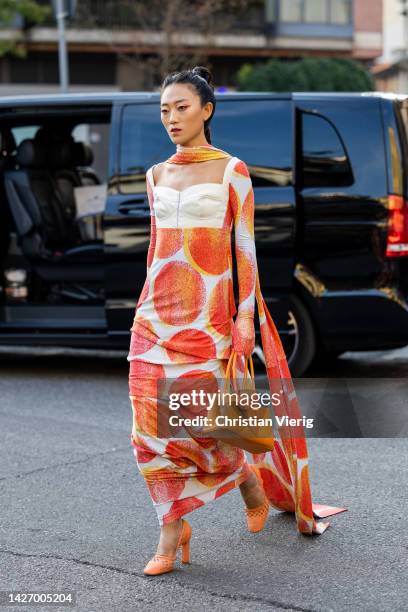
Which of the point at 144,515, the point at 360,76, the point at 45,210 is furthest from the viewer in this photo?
the point at 360,76

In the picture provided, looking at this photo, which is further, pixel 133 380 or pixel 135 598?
pixel 133 380

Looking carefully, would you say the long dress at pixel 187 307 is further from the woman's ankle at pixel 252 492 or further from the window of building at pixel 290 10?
the window of building at pixel 290 10

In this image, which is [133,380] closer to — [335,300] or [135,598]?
[135,598]

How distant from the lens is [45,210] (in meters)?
9.30

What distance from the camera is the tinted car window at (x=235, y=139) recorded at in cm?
768

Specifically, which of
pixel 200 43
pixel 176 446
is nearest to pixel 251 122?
pixel 176 446

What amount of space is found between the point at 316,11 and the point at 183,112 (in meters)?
35.8

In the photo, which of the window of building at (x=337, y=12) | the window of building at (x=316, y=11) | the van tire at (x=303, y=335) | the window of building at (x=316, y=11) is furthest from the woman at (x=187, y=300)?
the window of building at (x=337, y=12)

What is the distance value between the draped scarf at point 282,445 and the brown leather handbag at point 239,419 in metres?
0.18

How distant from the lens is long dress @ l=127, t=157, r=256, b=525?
160 inches

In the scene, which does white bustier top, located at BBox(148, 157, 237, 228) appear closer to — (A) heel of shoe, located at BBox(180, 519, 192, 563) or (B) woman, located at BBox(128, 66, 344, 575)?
(B) woman, located at BBox(128, 66, 344, 575)

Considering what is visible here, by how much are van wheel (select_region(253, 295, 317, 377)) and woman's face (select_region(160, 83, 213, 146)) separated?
12.1 feet

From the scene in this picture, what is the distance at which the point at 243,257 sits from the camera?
13.5ft

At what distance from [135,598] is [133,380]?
0.78 meters
